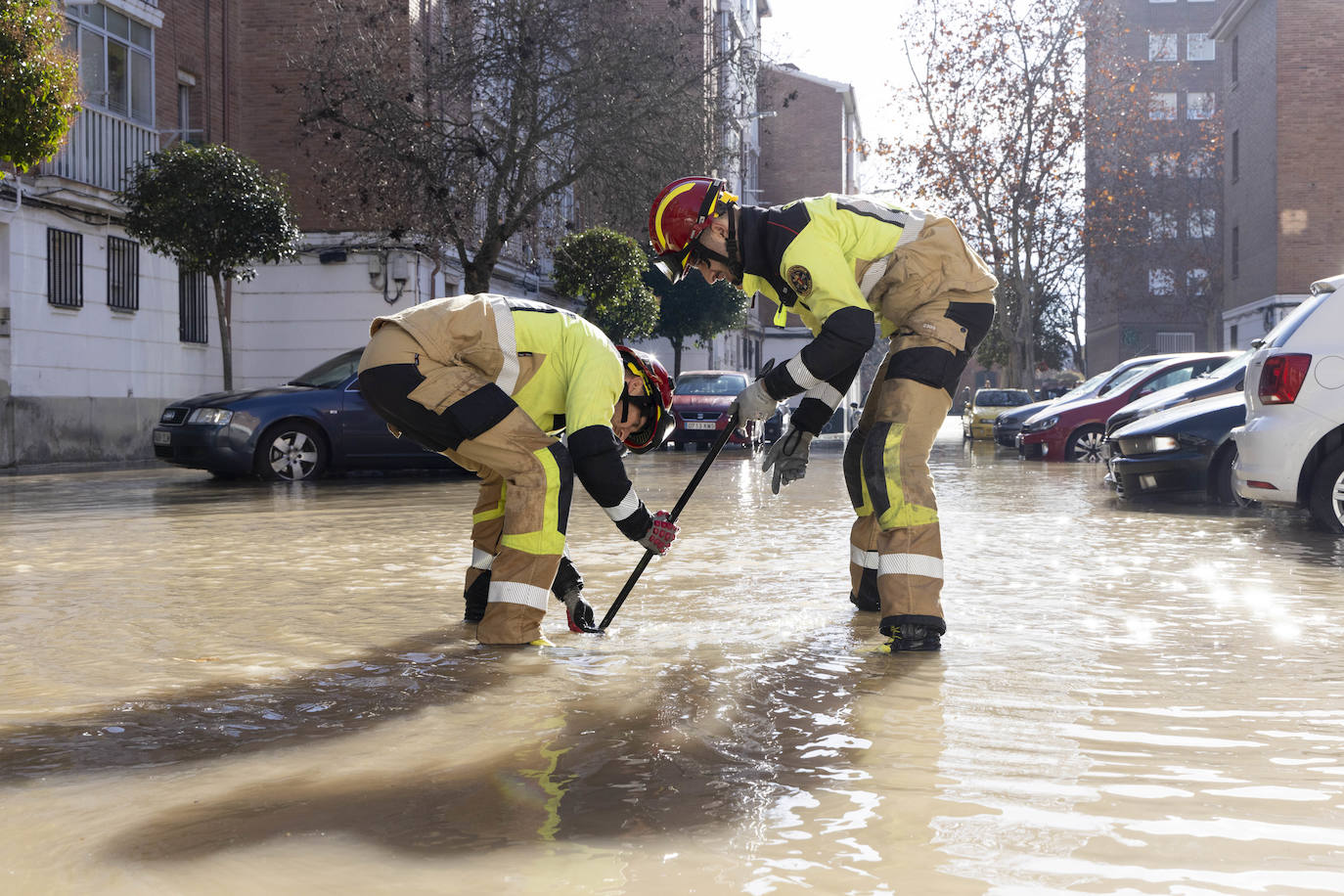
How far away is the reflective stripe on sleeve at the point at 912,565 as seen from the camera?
4934mm

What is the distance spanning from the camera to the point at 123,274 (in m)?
22.3

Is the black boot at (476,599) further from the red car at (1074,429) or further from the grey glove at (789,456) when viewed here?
the red car at (1074,429)

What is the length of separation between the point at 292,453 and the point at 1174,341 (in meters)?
50.3

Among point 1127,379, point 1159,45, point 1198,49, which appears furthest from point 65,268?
point 1198,49

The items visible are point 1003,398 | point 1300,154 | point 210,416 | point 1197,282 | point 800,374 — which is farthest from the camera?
point 1197,282

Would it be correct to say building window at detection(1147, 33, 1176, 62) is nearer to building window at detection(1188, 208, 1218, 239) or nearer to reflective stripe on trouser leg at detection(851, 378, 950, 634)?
building window at detection(1188, 208, 1218, 239)

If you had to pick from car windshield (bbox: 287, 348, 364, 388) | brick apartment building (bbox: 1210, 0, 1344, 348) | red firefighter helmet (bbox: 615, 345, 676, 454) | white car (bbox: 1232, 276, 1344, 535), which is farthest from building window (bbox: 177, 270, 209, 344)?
brick apartment building (bbox: 1210, 0, 1344, 348)

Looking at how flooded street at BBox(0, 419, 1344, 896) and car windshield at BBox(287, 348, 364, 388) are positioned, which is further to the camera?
car windshield at BBox(287, 348, 364, 388)

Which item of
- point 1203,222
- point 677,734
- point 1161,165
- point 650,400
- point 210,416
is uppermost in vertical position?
point 1161,165

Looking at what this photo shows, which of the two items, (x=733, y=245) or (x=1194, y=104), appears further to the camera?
(x=1194, y=104)

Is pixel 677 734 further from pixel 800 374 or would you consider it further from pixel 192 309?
pixel 192 309

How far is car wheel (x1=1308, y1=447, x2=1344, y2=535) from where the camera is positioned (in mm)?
8797

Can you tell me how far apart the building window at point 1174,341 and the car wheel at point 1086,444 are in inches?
1601

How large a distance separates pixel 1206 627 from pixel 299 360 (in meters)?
23.5
